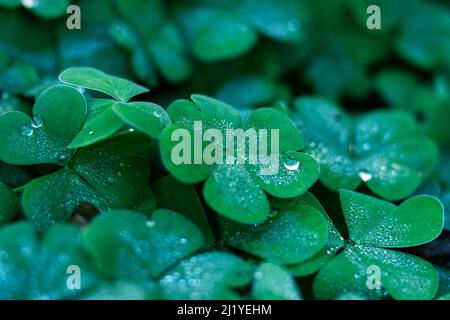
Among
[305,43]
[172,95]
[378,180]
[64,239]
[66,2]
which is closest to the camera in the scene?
[64,239]

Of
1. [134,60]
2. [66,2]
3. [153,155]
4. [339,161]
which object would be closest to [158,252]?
[153,155]


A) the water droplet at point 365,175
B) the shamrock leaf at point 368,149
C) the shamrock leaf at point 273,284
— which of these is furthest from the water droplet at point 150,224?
the water droplet at point 365,175

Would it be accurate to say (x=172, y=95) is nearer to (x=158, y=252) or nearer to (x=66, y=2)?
(x=66, y=2)

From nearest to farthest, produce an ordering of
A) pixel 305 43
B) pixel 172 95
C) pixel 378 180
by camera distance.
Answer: pixel 378 180 → pixel 172 95 → pixel 305 43

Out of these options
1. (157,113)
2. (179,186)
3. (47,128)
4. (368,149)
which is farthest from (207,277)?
(368,149)

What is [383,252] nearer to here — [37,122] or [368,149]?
[368,149]

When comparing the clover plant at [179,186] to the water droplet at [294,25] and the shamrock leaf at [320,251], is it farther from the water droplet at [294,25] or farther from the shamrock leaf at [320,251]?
the water droplet at [294,25]
